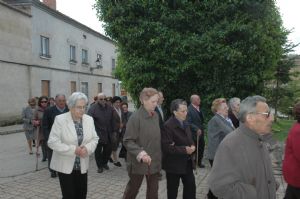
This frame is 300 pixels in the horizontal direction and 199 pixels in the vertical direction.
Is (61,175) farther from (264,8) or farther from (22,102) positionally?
(22,102)

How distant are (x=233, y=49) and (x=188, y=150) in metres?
6.83

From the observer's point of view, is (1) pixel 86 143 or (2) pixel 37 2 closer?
(1) pixel 86 143

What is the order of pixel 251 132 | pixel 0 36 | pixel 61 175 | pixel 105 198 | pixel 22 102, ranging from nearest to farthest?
pixel 251 132 < pixel 61 175 < pixel 105 198 < pixel 0 36 < pixel 22 102

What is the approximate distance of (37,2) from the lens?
86.2 feet

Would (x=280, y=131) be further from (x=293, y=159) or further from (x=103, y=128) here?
(x=293, y=159)

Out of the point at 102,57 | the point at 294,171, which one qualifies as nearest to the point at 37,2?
the point at 102,57

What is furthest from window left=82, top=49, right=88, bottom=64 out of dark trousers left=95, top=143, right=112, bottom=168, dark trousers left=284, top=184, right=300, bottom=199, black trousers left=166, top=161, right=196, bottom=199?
dark trousers left=284, top=184, right=300, bottom=199

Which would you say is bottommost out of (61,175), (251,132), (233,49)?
(61,175)

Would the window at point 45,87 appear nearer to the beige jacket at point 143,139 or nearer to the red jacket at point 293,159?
the beige jacket at point 143,139

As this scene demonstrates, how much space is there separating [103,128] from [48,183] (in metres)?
1.92

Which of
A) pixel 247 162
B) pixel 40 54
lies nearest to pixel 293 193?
pixel 247 162

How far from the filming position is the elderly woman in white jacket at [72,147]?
4973mm

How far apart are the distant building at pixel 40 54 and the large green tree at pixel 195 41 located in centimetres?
705

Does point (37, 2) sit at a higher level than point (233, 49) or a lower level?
higher
